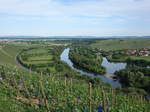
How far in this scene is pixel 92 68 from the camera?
70000 millimetres

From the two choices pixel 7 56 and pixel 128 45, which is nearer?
pixel 7 56

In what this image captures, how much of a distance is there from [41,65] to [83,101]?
53878 millimetres

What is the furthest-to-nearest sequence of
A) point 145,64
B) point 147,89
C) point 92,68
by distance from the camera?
point 145,64, point 92,68, point 147,89

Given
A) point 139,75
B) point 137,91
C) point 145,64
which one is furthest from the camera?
point 145,64

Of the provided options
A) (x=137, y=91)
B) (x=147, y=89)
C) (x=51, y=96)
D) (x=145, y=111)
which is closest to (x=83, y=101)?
(x=51, y=96)

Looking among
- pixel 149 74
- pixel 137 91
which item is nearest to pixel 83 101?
pixel 137 91

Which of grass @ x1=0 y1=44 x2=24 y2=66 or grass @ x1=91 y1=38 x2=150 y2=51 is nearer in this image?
grass @ x1=0 y1=44 x2=24 y2=66

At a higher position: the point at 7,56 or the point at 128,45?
the point at 128,45

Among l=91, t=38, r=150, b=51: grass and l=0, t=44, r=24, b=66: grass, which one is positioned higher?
l=91, t=38, r=150, b=51: grass

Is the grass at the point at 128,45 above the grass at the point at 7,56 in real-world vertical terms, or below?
above

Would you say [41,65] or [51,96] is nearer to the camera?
[51,96]

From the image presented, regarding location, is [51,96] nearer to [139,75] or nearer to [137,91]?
[137,91]

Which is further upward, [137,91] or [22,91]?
[22,91]

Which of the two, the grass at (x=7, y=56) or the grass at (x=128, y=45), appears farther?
the grass at (x=128, y=45)
